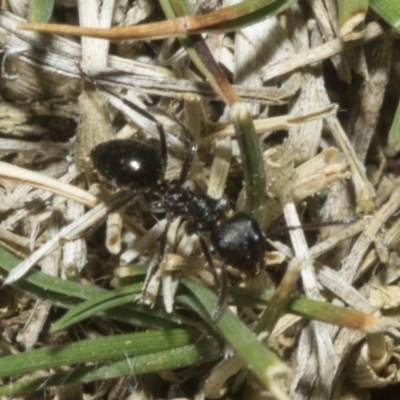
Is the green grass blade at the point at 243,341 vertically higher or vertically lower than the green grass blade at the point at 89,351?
higher

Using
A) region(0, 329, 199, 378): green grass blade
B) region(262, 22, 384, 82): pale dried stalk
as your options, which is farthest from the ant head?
region(262, 22, 384, 82): pale dried stalk

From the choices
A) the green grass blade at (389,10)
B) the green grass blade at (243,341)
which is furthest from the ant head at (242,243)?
the green grass blade at (389,10)

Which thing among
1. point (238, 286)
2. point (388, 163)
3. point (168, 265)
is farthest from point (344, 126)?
point (168, 265)

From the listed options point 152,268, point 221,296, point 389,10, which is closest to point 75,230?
point 152,268

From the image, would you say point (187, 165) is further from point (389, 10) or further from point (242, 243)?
point (389, 10)

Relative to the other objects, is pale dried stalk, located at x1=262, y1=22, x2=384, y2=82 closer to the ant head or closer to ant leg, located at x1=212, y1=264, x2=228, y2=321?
the ant head

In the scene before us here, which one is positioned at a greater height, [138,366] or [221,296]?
[221,296]

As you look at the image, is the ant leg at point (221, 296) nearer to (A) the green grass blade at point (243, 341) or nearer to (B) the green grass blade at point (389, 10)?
(A) the green grass blade at point (243, 341)
